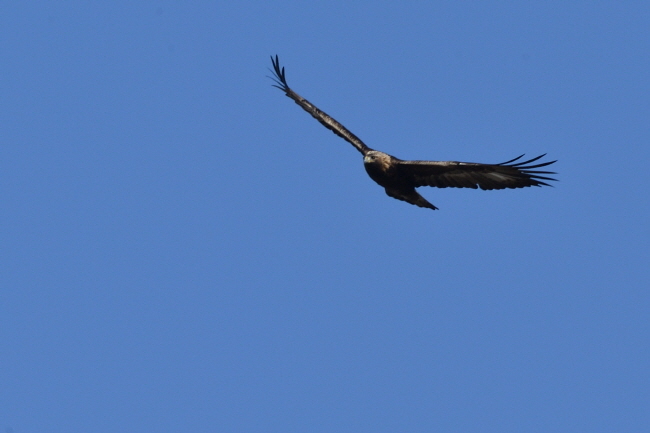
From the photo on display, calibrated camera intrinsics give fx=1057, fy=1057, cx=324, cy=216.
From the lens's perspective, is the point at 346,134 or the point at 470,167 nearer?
the point at 470,167

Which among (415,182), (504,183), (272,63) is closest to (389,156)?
(415,182)

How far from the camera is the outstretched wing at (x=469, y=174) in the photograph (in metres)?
19.9

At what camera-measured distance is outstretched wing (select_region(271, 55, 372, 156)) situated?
22.8 m

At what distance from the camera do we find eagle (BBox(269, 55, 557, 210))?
20016mm

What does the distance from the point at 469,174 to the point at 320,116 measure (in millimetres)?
4628

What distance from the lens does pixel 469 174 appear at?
20.7 metres

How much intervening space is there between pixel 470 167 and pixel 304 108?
554 centimetres

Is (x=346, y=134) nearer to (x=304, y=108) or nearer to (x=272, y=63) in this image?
(x=304, y=108)

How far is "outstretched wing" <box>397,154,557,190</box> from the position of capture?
65.4 feet

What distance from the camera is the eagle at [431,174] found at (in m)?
20.0

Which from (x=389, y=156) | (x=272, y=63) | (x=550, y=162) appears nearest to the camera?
(x=550, y=162)

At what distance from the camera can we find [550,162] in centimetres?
1956

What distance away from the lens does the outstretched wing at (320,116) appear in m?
22.8

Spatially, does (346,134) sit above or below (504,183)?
above
